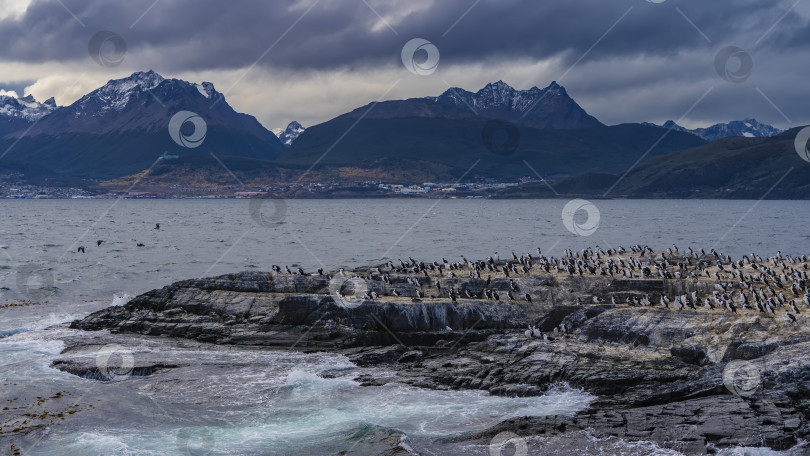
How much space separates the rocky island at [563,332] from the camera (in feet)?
81.9

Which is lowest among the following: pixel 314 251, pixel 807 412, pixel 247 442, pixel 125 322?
pixel 247 442

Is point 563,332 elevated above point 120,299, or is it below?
below

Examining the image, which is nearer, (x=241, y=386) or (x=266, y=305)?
(x=241, y=386)

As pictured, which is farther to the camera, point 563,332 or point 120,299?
point 120,299

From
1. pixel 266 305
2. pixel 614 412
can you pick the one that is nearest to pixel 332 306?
pixel 266 305

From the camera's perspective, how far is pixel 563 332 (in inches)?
1422

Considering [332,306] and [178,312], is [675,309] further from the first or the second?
[178,312]

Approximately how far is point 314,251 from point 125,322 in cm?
5282

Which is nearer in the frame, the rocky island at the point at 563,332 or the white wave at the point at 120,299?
the rocky island at the point at 563,332

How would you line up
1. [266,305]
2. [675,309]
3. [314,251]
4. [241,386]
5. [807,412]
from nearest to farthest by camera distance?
[807,412]
[241,386]
[675,309]
[266,305]
[314,251]

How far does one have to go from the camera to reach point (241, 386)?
103 feet

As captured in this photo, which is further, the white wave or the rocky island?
the white wave

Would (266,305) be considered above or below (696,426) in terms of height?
above

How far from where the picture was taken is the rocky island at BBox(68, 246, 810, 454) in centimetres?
2497
